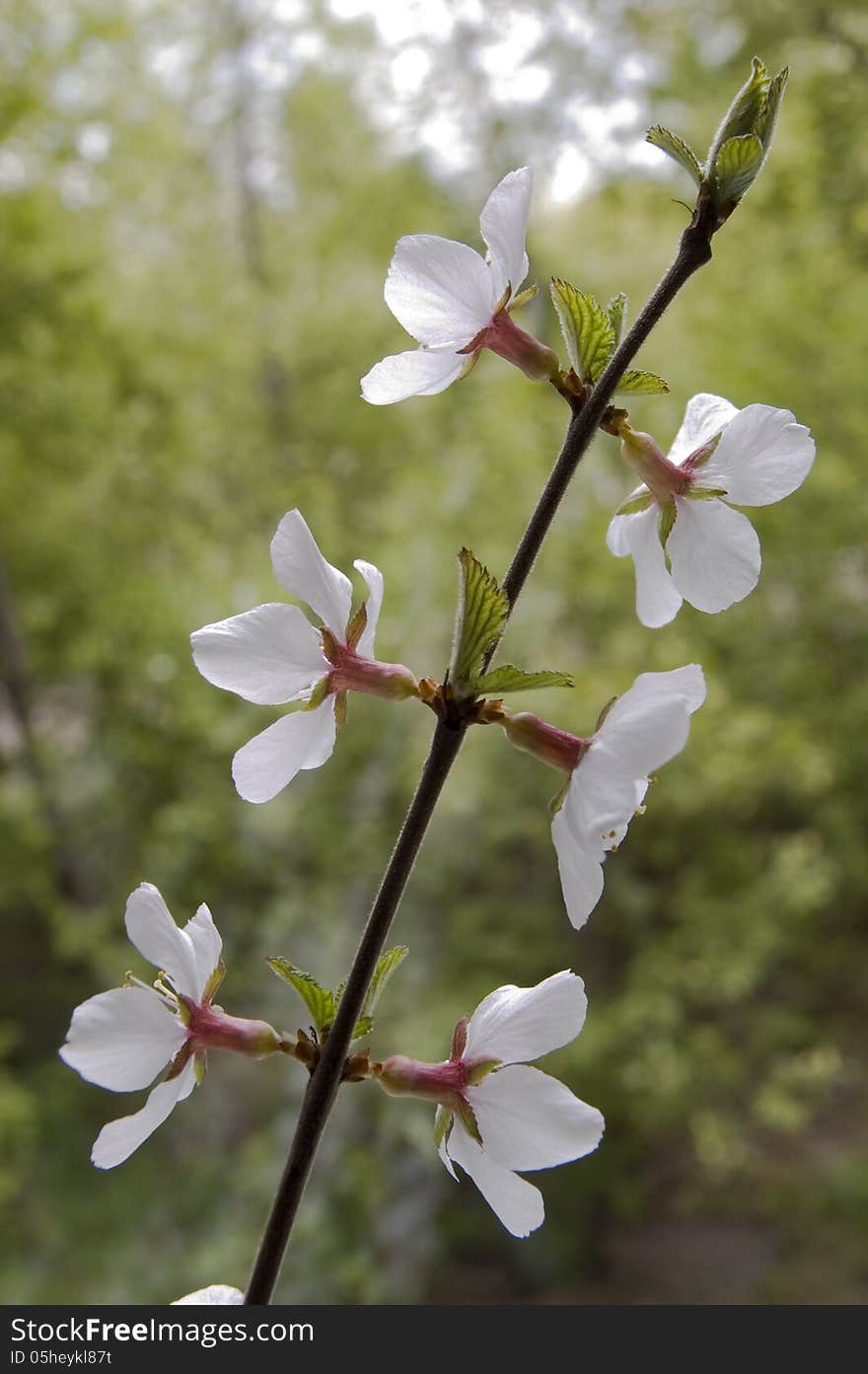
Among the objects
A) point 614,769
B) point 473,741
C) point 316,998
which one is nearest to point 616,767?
point 614,769

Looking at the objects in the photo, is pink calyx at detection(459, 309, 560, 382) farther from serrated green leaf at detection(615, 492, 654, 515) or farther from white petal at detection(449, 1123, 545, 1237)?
white petal at detection(449, 1123, 545, 1237)

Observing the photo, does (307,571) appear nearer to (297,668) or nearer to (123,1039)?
(297,668)

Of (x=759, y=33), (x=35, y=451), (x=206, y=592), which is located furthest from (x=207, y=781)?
(x=759, y=33)

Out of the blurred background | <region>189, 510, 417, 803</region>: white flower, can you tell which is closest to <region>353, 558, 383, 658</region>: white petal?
<region>189, 510, 417, 803</region>: white flower

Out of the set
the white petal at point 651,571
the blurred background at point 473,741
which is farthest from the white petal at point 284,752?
the blurred background at point 473,741

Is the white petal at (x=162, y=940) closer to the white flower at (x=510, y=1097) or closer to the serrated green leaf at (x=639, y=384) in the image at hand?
the white flower at (x=510, y=1097)
